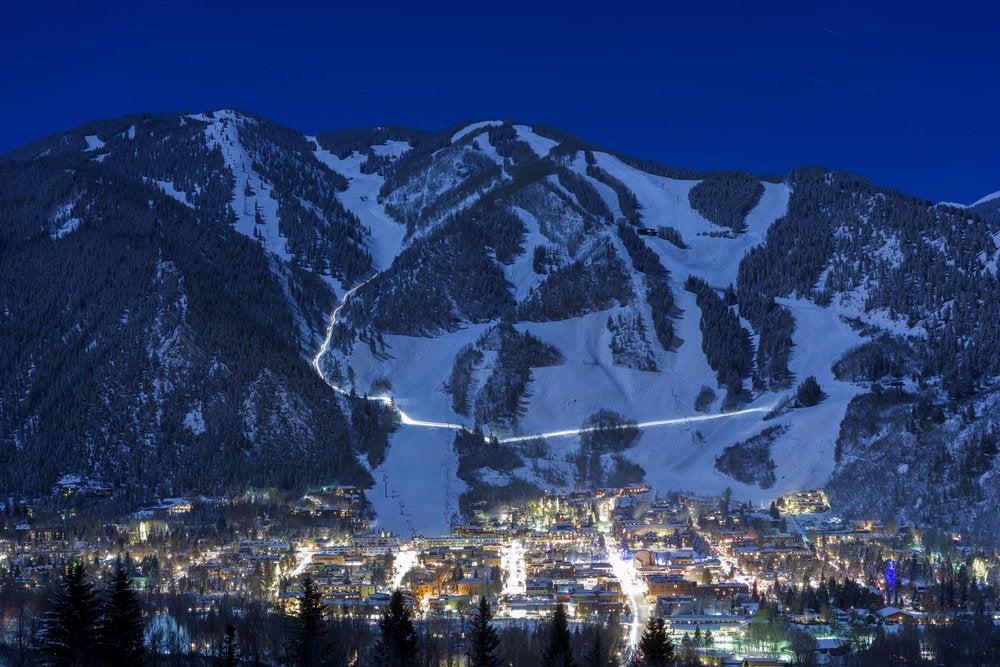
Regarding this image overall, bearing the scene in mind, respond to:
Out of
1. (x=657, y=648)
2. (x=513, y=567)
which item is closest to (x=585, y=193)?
(x=513, y=567)

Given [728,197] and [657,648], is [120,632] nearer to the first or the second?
[657,648]

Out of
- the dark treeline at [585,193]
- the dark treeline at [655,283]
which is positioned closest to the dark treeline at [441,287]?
the dark treeline at [585,193]

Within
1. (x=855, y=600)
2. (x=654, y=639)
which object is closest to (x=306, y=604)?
(x=654, y=639)

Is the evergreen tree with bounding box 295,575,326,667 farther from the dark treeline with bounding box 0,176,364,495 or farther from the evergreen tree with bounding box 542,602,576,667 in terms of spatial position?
the dark treeline with bounding box 0,176,364,495

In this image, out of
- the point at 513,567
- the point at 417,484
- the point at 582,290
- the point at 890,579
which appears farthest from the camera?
the point at 582,290

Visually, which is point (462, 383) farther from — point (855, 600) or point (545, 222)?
point (855, 600)

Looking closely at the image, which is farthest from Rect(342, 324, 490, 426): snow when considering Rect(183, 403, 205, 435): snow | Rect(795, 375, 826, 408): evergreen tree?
Rect(795, 375, 826, 408): evergreen tree

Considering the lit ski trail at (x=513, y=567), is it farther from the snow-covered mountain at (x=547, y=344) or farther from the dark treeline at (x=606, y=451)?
the dark treeline at (x=606, y=451)
